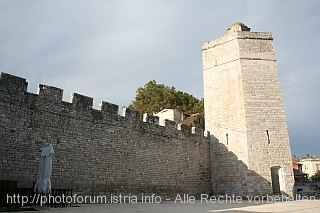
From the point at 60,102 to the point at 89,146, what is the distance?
77.2 inches

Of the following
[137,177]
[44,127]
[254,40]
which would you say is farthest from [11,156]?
[254,40]

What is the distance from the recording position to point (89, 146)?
11156 mm

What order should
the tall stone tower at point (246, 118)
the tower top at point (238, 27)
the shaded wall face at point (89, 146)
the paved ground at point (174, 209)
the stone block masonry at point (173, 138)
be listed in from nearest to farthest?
the paved ground at point (174, 209)
the shaded wall face at point (89, 146)
the stone block masonry at point (173, 138)
the tall stone tower at point (246, 118)
the tower top at point (238, 27)

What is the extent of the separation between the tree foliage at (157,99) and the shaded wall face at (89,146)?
10.1 metres

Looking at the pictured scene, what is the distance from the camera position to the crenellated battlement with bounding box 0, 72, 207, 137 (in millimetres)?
9352

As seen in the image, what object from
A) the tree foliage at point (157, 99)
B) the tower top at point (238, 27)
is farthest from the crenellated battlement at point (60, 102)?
the tree foliage at point (157, 99)

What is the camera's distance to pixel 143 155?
13.1 meters

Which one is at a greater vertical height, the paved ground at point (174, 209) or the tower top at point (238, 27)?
the tower top at point (238, 27)

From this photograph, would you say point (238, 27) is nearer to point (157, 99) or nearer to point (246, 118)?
point (246, 118)

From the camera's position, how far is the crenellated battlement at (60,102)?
30.7 ft

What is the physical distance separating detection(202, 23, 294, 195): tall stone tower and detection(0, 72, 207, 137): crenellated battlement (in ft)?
14.4

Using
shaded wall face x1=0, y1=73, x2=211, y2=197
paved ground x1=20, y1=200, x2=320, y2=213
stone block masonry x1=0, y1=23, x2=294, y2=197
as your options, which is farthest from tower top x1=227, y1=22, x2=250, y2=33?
paved ground x1=20, y1=200, x2=320, y2=213

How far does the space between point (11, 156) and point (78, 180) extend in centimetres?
246

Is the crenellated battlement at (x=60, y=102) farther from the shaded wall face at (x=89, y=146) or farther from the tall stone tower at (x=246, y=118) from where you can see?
the tall stone tower at (x=246, y=118)
